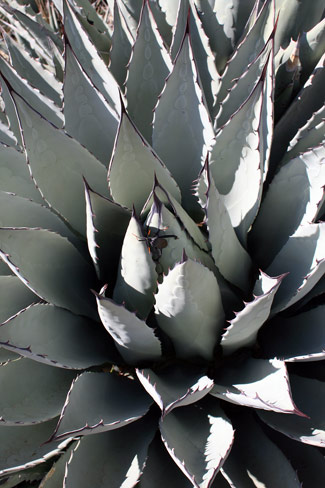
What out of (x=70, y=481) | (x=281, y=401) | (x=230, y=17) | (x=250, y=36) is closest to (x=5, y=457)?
(x=70, y=481)

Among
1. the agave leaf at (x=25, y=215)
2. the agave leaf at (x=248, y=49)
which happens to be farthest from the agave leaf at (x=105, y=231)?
the agave leaf at (x=248, y=49)

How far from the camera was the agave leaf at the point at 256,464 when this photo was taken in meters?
0.84

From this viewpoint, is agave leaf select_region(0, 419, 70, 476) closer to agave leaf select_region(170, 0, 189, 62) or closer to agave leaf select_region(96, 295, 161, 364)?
agave leaf select_region(96, 295, 161, 364)

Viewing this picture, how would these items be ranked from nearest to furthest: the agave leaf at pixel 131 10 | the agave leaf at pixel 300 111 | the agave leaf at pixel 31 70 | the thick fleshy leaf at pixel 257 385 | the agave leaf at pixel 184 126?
the thick fleshy leaf at pixel 257 385
the agave leaf at pixel 184 126
the agave leaf at pixel 300 111
the agave leaf at pixel 31 70
the agave leaf at pixel 131 10

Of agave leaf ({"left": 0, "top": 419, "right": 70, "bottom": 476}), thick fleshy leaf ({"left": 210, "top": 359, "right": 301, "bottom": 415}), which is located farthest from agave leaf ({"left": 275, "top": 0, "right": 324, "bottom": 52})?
agave leaf ({"left": 0, "top": 419, "right": 70, "bottom": 476})

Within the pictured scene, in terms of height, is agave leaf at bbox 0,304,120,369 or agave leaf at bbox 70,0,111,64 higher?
agave leaf at bbox 70,0,111,64

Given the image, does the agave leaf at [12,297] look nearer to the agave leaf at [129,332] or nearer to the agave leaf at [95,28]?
the agave leaf at [129,332]

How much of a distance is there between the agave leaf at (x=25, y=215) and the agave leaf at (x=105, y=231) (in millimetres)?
116

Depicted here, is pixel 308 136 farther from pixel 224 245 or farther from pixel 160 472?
pixel 160 472

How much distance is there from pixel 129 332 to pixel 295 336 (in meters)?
0.31

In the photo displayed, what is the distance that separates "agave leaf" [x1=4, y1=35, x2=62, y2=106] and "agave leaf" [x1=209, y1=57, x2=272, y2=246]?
441 mm

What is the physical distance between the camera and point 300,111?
42.3 inches

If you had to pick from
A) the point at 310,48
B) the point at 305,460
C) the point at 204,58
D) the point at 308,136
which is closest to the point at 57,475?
the point at 305,460

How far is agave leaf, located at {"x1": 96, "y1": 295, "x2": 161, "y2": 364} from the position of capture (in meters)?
0.75
